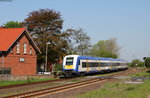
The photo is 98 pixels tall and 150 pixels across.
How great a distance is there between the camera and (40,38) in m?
53.5

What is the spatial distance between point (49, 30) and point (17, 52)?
14.4 meters

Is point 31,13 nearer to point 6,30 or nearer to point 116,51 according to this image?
point 6,30

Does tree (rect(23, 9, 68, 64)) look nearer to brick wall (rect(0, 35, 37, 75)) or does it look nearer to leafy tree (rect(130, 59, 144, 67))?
brick wall (rect(0, 35, 37, 75))

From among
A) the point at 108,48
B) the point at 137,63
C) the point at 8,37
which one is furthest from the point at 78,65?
the point at 137,63

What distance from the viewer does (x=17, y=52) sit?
140 feet

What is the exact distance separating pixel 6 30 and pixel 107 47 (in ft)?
191

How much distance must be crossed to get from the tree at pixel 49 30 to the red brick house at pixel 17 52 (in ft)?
23.1

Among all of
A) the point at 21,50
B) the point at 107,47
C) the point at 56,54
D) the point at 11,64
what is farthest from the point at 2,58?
the point at 107,47

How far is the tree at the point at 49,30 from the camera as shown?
5406cm

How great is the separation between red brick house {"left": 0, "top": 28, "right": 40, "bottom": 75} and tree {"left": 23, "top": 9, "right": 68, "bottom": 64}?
705 cm

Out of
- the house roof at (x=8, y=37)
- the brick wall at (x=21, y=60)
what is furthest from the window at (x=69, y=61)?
the brick wall at (x=21, y=60)

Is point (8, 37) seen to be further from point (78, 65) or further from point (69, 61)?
point (78, 65)

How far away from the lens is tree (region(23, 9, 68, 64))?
54062 millimetres

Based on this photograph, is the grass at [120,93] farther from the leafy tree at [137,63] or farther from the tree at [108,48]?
the leafy tree at [137,63]
